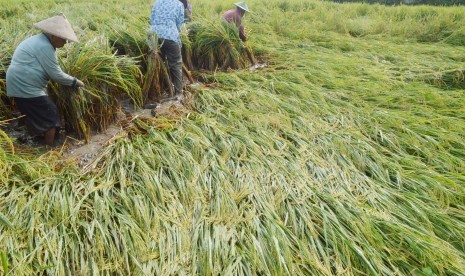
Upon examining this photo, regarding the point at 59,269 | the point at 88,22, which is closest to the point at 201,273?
the point at 59,269

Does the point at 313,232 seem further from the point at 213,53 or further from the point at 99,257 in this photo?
the point at 213,53

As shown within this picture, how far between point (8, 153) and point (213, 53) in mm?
2879

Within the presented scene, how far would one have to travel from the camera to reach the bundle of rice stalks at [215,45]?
4203 mm

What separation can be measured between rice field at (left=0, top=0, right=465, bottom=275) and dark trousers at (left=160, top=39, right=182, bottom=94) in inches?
6.7

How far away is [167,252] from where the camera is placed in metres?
1.72

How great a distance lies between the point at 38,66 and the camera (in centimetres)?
232

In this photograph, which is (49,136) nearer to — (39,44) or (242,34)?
(39,44)

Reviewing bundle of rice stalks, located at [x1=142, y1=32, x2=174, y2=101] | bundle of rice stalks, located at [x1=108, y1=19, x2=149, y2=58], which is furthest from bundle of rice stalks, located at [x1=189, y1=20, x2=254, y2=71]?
bundle of rice stalks, located at [x1=108, y1=19, x2=149, y2=58]

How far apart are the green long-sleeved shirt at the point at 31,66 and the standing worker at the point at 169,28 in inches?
50.0

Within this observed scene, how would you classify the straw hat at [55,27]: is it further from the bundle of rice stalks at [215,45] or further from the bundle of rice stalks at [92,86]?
the bundle of rice stalks at [215,45]

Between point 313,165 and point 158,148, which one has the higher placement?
point 158,148

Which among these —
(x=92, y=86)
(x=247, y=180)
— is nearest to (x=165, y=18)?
(x=92, y=86)

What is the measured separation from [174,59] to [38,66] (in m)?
1.52

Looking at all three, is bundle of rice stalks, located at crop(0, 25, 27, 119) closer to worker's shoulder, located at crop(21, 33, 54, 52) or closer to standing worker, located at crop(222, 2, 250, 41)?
worker's shoulder, located at crop(21, 33, 54, 52)
